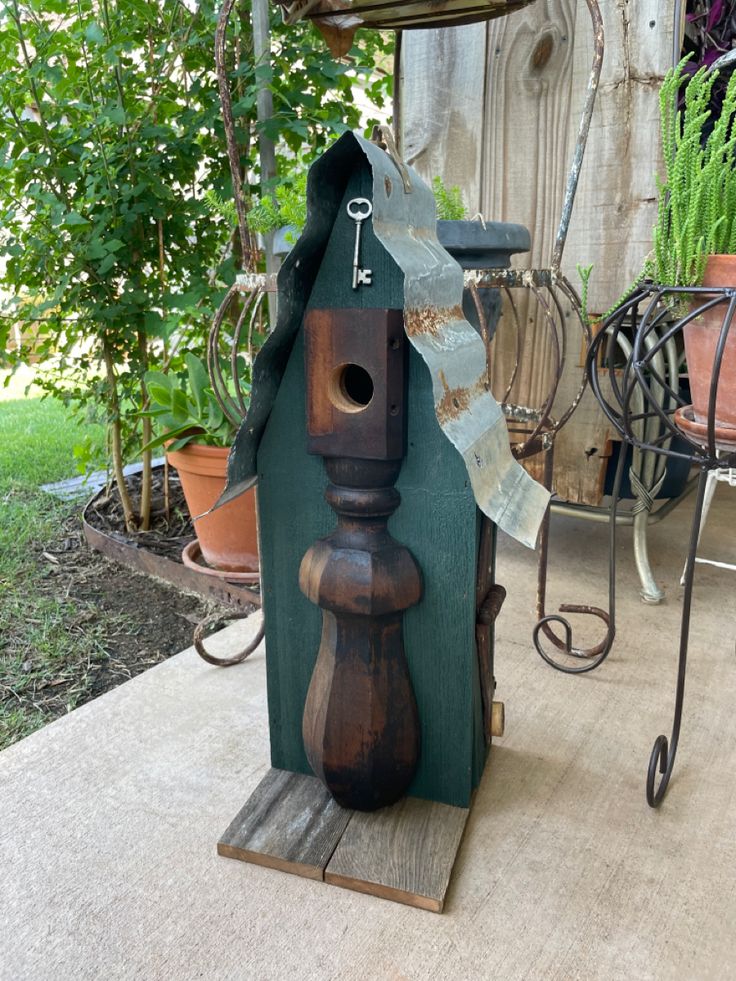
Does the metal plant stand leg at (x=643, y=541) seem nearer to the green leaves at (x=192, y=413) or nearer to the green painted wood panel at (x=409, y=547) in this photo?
the green painted wood panel at (x=409, y=547)

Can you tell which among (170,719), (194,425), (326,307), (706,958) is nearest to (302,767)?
(170,719)

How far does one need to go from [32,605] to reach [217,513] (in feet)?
2.10

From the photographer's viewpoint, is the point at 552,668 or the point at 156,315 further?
the point at 156,315

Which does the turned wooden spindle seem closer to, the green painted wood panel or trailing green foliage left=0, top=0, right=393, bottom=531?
the green painted wood panel

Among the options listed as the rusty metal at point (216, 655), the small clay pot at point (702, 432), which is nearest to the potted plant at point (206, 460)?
the rusty metal at point (216, 655)

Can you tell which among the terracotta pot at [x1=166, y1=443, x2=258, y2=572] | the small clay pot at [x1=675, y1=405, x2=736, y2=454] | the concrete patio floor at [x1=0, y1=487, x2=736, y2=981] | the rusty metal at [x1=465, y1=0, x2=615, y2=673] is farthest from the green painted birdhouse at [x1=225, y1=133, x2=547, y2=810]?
the terracotta pot at [x1=166, y1=443, x2=258, y2=572]

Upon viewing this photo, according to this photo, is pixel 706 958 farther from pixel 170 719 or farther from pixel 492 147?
pixel 492 147

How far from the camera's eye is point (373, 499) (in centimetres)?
114

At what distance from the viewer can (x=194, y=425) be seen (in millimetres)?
2424

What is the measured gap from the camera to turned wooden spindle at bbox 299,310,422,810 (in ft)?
3.55

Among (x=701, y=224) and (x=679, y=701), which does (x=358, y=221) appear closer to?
(x=701, y=224)

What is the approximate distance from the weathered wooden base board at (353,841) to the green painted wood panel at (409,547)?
0.06 m

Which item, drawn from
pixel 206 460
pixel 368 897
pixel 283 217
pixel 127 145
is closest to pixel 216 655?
pixel 206 460

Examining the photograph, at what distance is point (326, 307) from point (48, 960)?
0.96m
